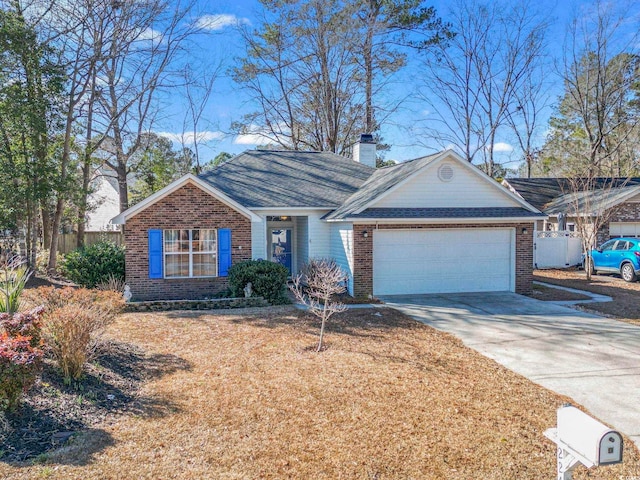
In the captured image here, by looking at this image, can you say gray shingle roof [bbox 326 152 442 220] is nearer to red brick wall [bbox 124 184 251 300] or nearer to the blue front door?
the blue front door

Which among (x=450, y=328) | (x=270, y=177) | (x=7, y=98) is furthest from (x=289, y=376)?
(x=7, y=98)

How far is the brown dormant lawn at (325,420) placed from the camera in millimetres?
4199

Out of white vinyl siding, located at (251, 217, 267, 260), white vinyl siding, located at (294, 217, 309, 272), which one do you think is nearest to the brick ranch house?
white vinyl siding, located at (294, 217, 309, 272)

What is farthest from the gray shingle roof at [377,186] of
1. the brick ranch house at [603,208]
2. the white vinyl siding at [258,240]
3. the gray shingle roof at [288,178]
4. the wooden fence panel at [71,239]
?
the wooden fence panel at [71,239]

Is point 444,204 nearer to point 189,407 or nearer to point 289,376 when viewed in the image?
point 289,376

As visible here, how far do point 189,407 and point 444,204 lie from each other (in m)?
10.6

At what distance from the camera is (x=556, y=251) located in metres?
21.5

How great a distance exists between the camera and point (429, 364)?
723 centimetres

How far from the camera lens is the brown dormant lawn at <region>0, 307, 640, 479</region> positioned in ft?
13.8

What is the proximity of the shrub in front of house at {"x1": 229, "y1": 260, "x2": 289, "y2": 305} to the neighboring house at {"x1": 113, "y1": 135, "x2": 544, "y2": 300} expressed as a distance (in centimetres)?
124

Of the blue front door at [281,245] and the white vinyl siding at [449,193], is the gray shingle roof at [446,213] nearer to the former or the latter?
the white vinyl siding at [449,193]

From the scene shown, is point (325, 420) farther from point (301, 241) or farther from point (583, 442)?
point (301, 241)

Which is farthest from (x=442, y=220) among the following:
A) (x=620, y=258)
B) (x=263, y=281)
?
(x=620, y=258)

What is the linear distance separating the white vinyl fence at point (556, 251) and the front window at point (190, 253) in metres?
15.3
